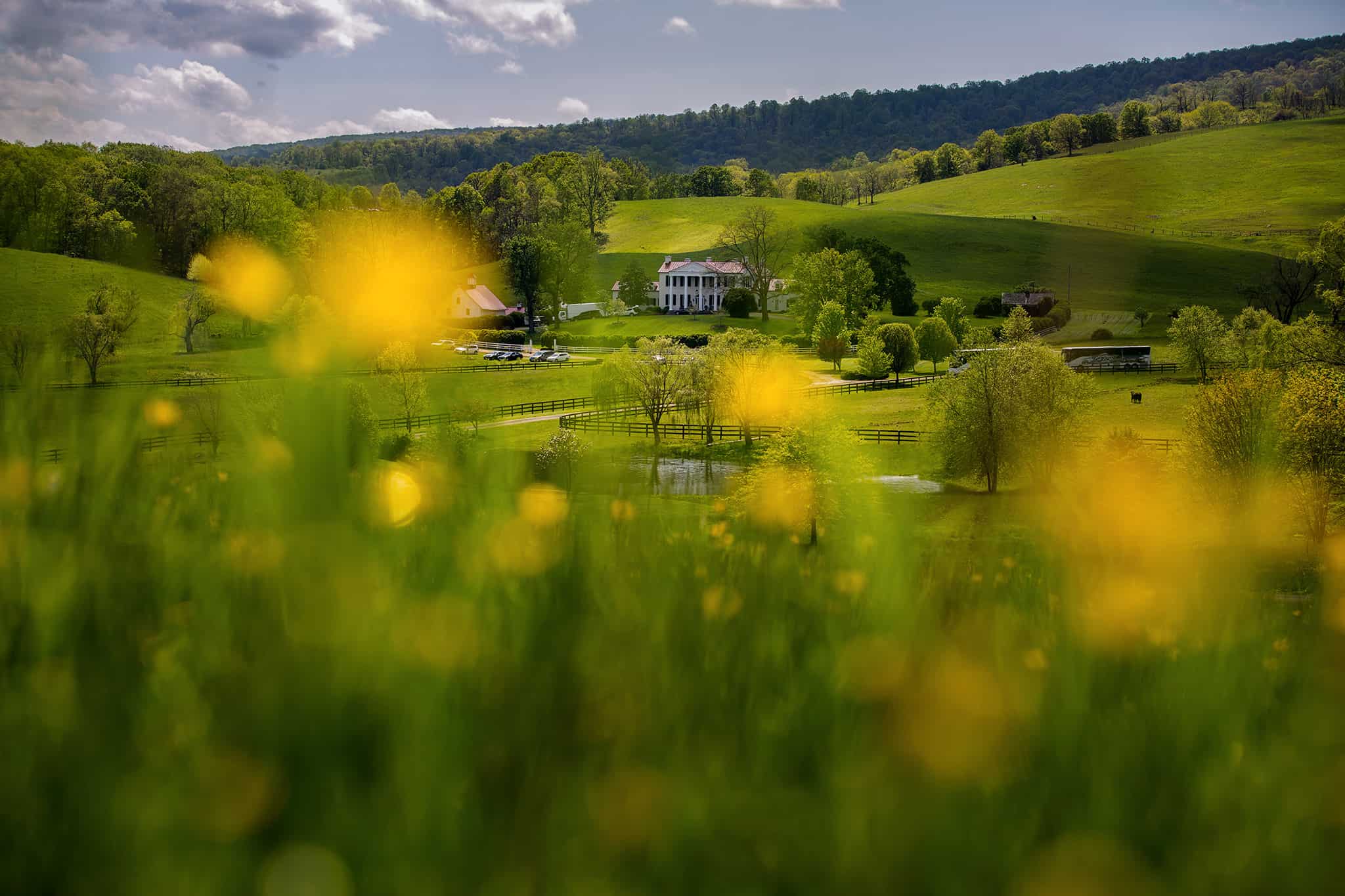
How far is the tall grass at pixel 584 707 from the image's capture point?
55.0 inches

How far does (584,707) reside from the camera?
1.68 metres

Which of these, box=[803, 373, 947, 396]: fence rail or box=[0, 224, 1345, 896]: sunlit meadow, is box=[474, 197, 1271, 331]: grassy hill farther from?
box=[0, 224, 1345, 896]: sunlit meadow

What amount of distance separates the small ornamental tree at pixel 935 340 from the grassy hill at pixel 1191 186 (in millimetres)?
81203

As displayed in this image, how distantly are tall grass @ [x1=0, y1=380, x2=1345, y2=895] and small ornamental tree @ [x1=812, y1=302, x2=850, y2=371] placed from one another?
8064 cm

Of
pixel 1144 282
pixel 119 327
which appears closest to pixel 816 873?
pixel 119 327

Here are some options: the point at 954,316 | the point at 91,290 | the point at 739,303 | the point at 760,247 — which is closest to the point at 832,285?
the point at 954,316

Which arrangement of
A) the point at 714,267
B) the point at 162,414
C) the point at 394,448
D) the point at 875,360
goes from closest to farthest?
1. the point at 162,414
2. the point at 394,448
3. the point at 875,360
4. the point at 714,267

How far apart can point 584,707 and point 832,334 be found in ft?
270

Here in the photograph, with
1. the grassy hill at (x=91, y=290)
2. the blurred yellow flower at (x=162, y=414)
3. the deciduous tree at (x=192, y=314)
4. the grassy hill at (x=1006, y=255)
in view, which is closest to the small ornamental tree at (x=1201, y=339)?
the grassy hill at (x=1006, y=255)

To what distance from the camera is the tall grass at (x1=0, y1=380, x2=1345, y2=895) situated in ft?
4.58

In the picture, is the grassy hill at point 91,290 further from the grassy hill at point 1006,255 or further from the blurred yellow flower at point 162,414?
the blurred yellow flower at point 162,414

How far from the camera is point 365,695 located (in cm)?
157

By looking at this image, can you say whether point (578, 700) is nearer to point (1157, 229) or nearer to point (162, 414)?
point (162, 414)

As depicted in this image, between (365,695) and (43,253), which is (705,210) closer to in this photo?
(43,253)
